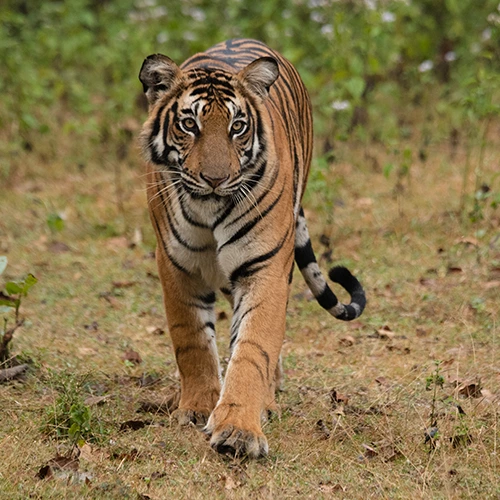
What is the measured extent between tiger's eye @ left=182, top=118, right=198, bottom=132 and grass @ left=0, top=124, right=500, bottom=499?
104 centimetres

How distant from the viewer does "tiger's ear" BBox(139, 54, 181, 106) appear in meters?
3.63

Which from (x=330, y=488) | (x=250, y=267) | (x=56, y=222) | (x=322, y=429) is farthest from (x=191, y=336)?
(x=56, y=222)

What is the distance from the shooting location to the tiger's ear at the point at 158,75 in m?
3.63

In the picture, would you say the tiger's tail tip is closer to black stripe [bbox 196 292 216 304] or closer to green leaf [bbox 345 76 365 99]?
black stripe [bbox 196 292 216 304]

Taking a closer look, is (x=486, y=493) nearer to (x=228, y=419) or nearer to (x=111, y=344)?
(x=228, y=419)

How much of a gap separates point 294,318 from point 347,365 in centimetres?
85

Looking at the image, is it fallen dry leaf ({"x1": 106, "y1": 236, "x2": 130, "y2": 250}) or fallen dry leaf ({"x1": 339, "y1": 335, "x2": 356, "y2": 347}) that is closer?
fallen dry leaf ({"x1": 339, "y1": 335, "x2": 356, "y2": 347})

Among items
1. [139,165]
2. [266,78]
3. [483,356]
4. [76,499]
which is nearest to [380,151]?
[139,165]

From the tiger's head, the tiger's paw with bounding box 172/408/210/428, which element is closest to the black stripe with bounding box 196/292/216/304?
the tiger's paw with bounding box 172/408/210/428

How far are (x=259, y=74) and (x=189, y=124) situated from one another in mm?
384

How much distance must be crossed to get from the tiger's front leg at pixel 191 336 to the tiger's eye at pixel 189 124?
1.88 ft

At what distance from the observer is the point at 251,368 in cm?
343

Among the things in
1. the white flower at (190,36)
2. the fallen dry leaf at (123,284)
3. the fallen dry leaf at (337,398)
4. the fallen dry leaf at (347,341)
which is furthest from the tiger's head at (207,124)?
the white flower at (190,36)

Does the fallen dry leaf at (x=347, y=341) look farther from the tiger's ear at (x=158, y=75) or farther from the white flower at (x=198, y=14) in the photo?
the white flower at (x=198, y=14)
